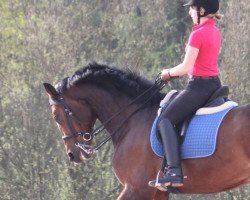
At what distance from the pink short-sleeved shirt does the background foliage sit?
577 centimetres

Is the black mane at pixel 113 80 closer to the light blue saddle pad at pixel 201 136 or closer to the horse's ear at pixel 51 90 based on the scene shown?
the horse's ear at pixel 51 90

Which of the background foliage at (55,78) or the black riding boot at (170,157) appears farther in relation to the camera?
the background foliage at (55,78)

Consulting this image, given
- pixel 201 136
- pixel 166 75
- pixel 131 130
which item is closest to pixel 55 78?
pixel 131 130

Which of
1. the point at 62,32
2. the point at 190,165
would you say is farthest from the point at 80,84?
the point at 62,32

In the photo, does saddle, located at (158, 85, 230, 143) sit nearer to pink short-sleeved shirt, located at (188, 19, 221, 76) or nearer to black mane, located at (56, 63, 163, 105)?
pink short-sleeved shirt, located at (188, 19, 221, 76)

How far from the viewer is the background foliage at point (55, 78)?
1276cm

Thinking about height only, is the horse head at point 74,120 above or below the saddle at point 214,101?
above

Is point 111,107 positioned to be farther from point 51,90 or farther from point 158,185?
point 158,185

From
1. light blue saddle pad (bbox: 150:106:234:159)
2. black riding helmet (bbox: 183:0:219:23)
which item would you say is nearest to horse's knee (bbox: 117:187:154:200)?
light blue saddle pad (bbox: 150:106:234:159)

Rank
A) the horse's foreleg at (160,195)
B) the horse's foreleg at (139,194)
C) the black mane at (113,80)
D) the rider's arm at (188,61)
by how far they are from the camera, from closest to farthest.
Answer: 1. the rider's arm at (188,61)
2. the horse's foreleg at (139,194)
3. the horse's foreleg at (160,195)
4. the black mane at (113,80)

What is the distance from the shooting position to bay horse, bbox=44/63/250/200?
6227mm

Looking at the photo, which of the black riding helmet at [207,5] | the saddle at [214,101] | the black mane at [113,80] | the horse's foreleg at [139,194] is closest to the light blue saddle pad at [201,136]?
the saddle at [214,101]

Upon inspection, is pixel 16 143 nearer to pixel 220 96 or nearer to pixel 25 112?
pixel 25 112

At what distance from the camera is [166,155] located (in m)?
6.41
